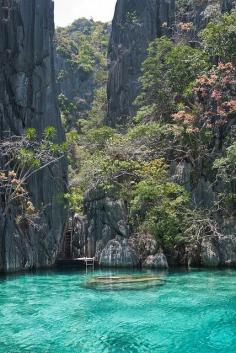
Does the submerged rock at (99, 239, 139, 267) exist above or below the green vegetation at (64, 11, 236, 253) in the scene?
below

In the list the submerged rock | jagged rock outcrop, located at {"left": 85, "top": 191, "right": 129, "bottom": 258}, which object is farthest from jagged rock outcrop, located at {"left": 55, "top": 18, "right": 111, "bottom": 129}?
the submerged rock

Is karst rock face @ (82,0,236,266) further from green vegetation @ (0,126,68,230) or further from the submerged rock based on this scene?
the submerged rock

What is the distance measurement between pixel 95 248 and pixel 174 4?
2087cm

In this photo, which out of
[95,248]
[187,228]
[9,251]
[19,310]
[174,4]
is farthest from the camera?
[174,4]

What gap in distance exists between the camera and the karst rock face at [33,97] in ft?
78.6

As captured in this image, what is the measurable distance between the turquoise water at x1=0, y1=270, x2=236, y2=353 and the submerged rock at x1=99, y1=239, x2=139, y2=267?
14.1 feet

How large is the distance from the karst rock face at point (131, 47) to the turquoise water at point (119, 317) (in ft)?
64.9

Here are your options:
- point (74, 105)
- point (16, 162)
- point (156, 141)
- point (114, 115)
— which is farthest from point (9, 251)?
point (74, 105)

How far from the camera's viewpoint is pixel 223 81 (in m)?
24.9

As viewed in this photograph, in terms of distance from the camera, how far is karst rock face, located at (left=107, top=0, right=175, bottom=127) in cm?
3597

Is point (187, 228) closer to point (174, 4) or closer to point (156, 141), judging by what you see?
point (156, 141)

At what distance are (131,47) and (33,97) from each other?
13177 mm

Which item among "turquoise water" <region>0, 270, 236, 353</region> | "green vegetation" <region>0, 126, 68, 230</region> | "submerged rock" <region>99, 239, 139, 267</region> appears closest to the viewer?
"turquoise water" <region>0, 270, 236, 353</region>

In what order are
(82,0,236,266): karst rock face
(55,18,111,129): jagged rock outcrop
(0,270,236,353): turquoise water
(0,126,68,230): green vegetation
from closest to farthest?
1. (0,270,236,353): turquoise water
2. (0,126,68,230): green vegetation
3. (82,0,236,266): karst rock face
4. (55,18,111,129): jagged rock outcrop
